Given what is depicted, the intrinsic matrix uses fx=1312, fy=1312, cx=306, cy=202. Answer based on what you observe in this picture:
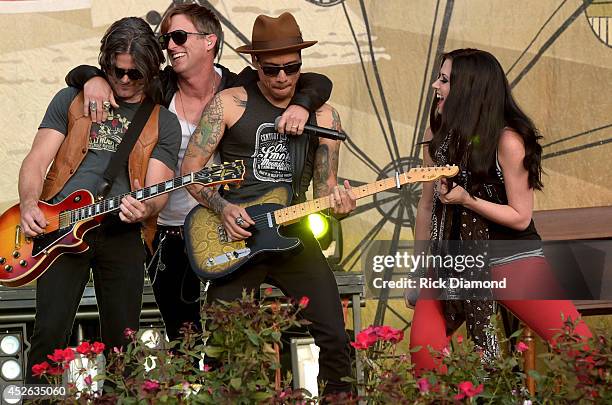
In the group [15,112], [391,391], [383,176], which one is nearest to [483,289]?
[391,391]

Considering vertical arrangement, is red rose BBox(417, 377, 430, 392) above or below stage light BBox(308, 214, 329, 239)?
below

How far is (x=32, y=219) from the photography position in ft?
16.8

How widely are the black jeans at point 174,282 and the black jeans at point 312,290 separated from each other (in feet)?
1.47

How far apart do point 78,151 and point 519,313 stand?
1828 millimetres

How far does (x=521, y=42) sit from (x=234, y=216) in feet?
8.84

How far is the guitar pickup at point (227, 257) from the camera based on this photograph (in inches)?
204

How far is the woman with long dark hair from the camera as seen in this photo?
4832 millimetres

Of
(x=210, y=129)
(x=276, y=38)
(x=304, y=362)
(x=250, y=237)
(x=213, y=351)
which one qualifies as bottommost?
(x=213, y=351)

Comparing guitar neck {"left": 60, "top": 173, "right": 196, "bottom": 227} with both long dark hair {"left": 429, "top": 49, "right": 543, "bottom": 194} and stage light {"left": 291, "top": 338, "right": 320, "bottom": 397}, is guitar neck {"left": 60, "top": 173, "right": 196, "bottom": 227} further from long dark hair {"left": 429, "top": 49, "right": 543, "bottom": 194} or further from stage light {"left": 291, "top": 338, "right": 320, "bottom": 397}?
stage light {"left": 291, "top": 338, "right": 320, "bottom": 397}

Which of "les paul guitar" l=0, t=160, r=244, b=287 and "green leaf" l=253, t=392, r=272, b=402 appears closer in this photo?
"green leaf" l=253, t=392, r=272, b=402

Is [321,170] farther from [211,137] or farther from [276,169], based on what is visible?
[211,137]

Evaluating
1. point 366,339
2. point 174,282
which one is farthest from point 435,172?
point 174,282

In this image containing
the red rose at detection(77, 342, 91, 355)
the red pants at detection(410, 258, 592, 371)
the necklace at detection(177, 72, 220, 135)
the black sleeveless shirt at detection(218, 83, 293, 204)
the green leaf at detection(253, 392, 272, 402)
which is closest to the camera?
the green leaf at detection(253, 392, 272, 402)

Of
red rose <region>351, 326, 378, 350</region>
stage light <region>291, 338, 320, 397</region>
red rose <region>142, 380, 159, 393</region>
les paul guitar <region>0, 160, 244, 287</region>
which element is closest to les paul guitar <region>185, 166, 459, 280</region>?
les paul guitar <region>0, 160, 244, 287</region>
